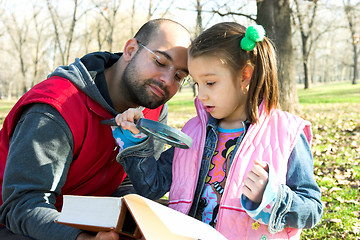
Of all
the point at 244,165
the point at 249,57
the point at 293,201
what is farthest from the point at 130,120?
the point at 293,201

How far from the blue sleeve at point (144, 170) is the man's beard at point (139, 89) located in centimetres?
53

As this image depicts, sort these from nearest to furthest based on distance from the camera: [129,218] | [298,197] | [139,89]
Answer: [129,218]
[298,197]
[139,89]

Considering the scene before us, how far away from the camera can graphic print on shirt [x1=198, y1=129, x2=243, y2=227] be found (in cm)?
215

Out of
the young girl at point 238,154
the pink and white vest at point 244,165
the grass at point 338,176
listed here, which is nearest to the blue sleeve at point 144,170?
the young girl at point 238,154

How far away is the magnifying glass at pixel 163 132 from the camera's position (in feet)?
5.94

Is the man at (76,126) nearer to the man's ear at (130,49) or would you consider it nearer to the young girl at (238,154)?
the man's ear at (130,49)

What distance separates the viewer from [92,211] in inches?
61.2

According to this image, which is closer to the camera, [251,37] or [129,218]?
[129,218]

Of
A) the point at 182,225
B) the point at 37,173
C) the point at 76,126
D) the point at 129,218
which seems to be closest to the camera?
the point at 182,225

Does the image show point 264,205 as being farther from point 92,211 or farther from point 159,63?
point 159,63

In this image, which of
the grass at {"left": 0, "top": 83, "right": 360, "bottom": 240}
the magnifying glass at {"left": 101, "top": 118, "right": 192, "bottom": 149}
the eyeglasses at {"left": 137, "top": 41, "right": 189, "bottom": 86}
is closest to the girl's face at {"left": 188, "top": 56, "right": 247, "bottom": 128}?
the magnifying glass at {"left": 101, "top": 118, "right": 192, "bottom": 149}

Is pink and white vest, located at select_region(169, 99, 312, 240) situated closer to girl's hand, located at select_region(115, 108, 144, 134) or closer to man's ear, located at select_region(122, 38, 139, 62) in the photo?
girl's hand, located at select_region(115, 108, 144, 134)

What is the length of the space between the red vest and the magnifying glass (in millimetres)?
502

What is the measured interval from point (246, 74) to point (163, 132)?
0.69 meters
